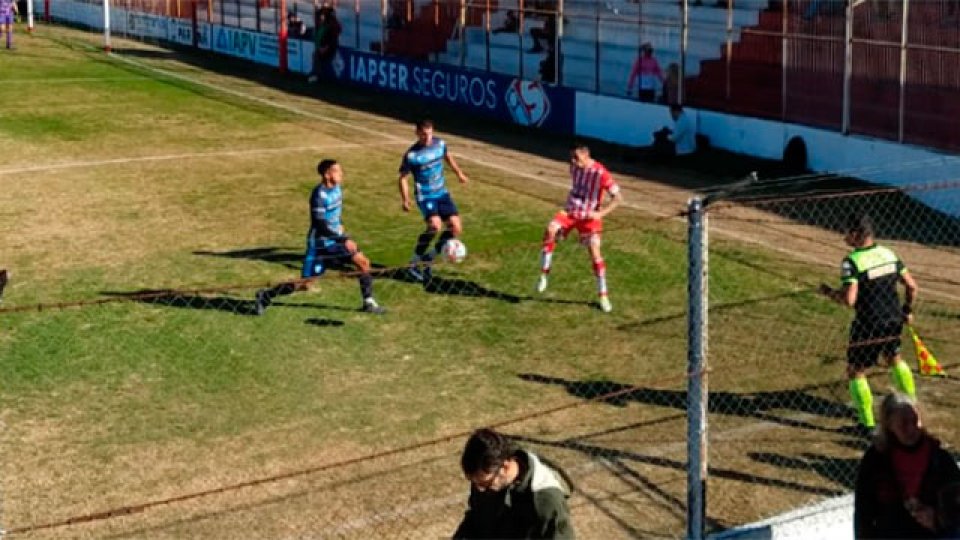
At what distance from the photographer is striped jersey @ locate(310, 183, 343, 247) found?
16969 millimetres

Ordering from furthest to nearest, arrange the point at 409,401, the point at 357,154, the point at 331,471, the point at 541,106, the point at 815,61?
the point at 541,106, the point at 357,154, the point at 815,61, the point at 409,401, the point at 331,471

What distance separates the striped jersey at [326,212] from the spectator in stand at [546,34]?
16.7 metres

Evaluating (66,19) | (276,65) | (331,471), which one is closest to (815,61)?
(331,471)

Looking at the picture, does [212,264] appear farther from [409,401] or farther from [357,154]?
[357,154]

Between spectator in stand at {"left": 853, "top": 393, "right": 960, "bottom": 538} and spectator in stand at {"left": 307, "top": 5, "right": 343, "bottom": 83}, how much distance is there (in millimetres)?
32952

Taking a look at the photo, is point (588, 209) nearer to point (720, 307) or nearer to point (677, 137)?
point (720, 307)

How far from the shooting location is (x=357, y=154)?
2841 centimetres

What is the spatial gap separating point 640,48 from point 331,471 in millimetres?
18330

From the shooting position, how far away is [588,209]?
17609 millimetres

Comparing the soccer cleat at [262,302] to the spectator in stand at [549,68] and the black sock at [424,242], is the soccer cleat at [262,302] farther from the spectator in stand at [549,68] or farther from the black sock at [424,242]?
the spectator in stand at [549,68]

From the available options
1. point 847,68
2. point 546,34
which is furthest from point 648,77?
point 847,68

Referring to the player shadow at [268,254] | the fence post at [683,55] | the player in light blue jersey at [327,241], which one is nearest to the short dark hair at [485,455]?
the player in light blue jersey at [327,241]

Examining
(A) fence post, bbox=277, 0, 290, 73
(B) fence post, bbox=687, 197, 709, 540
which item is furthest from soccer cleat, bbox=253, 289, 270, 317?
(A) fence post, bbox=277, 0, 290, 73

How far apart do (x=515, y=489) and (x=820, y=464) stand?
565 centimetres
